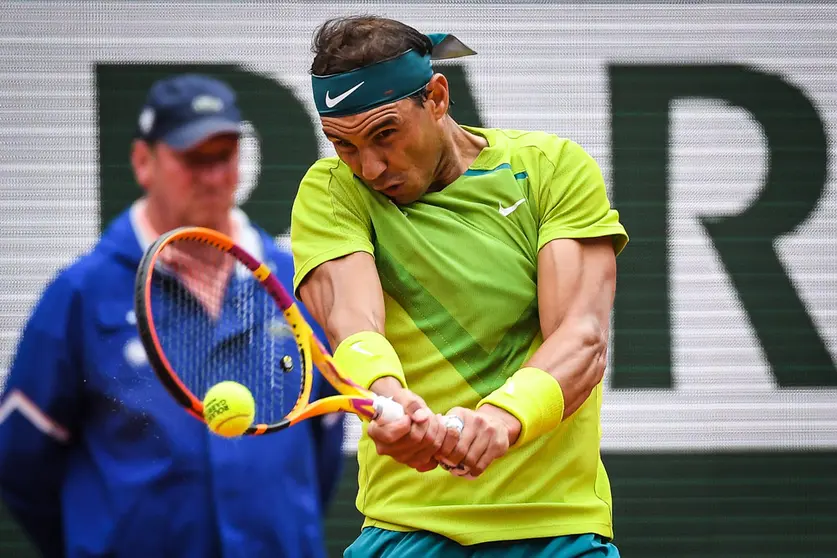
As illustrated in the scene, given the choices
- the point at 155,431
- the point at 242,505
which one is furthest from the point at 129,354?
the point at 242,505

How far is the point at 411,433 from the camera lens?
259cm

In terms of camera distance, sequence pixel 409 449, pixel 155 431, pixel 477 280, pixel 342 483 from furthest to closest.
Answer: pixel 342 483 → pixel 155 431 → pixel 477 280 → pixel 409 449

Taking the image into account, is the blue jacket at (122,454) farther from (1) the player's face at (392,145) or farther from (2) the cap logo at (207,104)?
(1) the player's face at (392,145)

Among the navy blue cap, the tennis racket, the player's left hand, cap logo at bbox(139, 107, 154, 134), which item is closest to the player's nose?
the tennis racket

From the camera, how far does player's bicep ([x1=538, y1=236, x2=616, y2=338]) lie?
9.29 feet

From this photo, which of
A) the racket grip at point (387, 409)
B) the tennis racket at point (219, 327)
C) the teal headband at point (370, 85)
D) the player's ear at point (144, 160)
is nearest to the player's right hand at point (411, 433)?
the racket grip at point (387, 409)

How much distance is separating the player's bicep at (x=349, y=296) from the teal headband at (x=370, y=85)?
0.30 meters

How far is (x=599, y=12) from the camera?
15.9 ft

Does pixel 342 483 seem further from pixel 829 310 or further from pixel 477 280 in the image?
pixel 477 280

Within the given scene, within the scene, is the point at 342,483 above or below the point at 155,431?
below

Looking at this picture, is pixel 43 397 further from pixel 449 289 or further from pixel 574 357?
pixel 574 357

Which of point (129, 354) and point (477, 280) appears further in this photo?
point (129, 354)

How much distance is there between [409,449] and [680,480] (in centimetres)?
239

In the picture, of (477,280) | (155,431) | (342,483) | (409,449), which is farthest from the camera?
(342,483)
